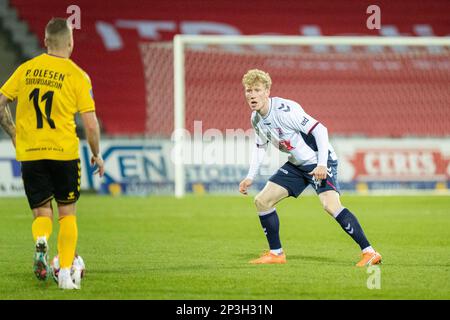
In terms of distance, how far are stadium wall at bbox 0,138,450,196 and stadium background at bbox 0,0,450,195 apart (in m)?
0.03

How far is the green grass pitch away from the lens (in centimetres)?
692

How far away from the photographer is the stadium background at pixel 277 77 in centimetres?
1934

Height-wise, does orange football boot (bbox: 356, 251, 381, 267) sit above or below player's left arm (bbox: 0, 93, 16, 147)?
below

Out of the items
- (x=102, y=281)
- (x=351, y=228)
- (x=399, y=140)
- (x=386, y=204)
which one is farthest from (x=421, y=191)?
(x=102, y=281)

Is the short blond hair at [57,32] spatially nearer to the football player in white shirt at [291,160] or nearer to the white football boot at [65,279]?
the white football boot at [65,279]

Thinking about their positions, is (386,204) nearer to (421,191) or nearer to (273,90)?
(421,191)

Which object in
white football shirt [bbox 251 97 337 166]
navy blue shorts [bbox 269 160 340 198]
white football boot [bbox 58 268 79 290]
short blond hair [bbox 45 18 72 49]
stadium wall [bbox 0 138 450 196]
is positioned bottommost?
stadium wall [bbox 0 138 450 196]

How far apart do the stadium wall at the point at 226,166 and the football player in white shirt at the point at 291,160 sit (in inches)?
361

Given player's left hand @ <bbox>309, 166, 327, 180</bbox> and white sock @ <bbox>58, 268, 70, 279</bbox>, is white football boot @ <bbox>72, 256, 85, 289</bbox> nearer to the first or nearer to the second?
white sock @ <bbox>58, 268, 70, 279</bbox>

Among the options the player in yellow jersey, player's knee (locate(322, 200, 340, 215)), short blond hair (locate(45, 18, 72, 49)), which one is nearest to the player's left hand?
player's knee (locate(322, 200, 340, 215))

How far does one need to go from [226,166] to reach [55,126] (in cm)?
1219

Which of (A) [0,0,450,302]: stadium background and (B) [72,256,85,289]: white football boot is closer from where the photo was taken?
(B) [72,256,85,289]: white football boot

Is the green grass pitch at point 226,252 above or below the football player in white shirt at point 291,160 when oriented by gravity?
below

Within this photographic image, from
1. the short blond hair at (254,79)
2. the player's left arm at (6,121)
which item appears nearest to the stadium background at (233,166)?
the player's left arm at (6,121)
